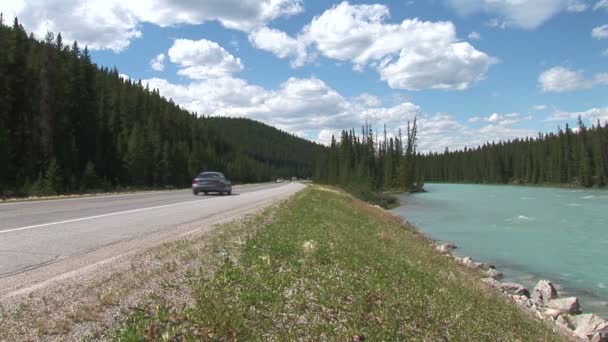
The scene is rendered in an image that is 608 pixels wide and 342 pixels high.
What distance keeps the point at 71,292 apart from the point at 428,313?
14.8 feet

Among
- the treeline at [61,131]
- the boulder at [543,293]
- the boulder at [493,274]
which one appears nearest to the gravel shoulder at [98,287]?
the boulder at [543,293]

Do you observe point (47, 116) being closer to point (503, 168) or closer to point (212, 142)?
point (212, 142)

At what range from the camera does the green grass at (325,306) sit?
4.62 meters

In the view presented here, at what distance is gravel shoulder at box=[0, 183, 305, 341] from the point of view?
4.38m

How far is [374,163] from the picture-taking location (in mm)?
119312

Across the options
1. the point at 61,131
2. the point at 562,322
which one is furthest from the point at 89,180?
the point at 562,322

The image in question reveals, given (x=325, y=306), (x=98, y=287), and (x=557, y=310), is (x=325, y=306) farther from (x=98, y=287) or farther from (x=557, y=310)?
(x=557, y=310)

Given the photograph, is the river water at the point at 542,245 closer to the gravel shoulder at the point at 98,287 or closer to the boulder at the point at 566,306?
the boulder at the point at 566,306

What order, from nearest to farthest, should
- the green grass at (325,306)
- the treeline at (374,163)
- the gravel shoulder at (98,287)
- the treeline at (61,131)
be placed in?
the gravel shoulder at (98,287), the green grass at (325,306), the treeline at (61,131), the treeline at (374,163)

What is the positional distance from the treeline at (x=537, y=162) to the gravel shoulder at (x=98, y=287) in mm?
109733

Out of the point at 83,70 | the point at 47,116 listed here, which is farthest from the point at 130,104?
the point at 47,116

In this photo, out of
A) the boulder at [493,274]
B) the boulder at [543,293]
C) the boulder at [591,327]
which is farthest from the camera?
the boulder at [493,274]

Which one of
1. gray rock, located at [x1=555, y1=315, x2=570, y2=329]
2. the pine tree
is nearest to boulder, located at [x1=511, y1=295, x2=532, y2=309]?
gray rock, located at [x1=555, y1=315, x2=570, y2=329]

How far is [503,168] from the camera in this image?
155 m
